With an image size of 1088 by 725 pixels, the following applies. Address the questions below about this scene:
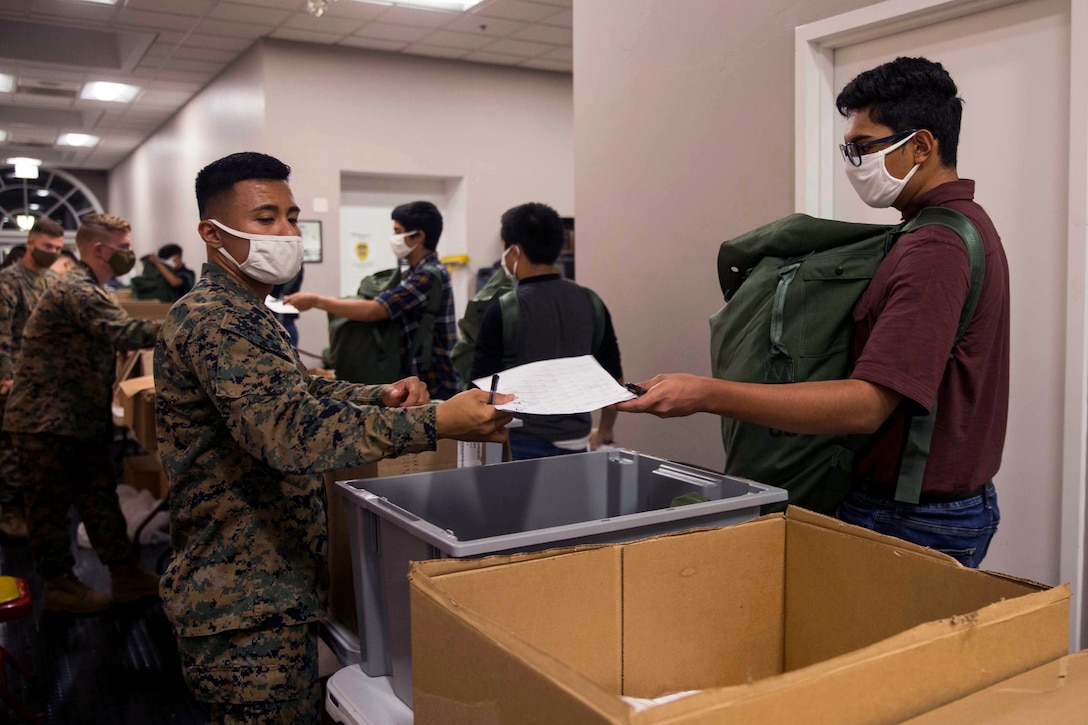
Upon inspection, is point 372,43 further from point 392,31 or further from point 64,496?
point 64,496

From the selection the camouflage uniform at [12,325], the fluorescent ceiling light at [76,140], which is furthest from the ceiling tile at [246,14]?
the fluorescent ceiling light at [76,140]

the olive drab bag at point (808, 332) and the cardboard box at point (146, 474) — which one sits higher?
the olive drab bag at point (808, 332)

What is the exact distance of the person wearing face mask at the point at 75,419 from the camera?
335 centimetres

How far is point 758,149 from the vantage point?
9.05ft

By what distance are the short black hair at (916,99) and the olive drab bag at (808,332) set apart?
16 centimetres

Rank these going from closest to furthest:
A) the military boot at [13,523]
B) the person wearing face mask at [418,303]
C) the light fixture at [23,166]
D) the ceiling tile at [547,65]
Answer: the person wearing face mask at [418,303] → the military boot at [13,523] → the ceiling tile at [547,65] → the light fixture at [23,166]

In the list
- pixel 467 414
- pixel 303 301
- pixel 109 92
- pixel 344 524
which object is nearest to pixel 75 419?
pixel 303 301

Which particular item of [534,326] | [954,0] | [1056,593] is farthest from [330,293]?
[1056,593]

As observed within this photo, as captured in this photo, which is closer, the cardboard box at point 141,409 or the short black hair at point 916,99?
the short black hair at point 916,99

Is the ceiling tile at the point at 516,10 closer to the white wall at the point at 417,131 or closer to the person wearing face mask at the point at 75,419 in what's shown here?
the white wall at the point at 417,131

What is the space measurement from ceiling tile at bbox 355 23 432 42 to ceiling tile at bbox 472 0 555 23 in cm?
58

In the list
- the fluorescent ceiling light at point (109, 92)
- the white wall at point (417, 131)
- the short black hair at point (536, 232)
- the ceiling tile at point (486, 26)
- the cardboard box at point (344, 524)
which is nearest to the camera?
the cardboard box at point (344, 524)

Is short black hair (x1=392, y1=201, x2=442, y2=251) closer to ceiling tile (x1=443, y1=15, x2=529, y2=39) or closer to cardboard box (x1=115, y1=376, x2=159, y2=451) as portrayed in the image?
cardboard box (x1=115, y1=376, x2=159, y2=451)

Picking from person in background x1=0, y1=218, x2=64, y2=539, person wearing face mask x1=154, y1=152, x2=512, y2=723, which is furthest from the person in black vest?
person in background x1=0, y1=218, x2=64, y2=539
